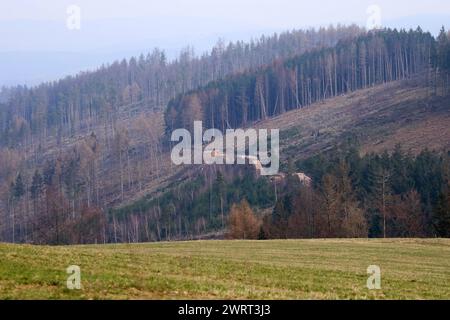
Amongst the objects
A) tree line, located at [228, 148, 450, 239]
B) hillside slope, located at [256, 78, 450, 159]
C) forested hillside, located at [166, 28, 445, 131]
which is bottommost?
tree line, located at [228, 148, 450, 239]

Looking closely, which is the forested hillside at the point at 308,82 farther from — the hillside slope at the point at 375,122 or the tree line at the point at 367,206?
the tree line at the point at 367,206

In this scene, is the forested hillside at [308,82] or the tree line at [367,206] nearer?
the tree line at [367,206]

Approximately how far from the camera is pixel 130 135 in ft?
642

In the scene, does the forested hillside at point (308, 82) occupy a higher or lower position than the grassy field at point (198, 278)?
higher

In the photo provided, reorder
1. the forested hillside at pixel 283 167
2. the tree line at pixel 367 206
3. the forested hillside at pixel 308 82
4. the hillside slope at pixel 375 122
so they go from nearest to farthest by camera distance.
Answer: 1. the tree line at pixel 367 206
2. the forested hillside at pixel 283 167
3. the hillside slope at pixel 375 122
4. the forested hillside at pixel 308 82

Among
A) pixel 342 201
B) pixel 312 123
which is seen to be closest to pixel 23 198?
pixel 312 123

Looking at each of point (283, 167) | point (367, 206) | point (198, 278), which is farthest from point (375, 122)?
point (198, 278)

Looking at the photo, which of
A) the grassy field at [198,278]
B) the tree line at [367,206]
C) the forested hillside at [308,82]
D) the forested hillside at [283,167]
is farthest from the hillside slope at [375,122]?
the grassy field at [198,278]

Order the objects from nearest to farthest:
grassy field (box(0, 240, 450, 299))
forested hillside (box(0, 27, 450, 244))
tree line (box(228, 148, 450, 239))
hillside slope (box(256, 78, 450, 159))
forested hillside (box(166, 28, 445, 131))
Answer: grassy field (box(0, 240, 450, 299)) → tree line (box(228, 148, 450, 239)) → forested hillside (box(0, 27, 450, 244)) → hillside slope (box(256, 78, 450, 159)) → forested hillside (box(166, 28, 445, 131))

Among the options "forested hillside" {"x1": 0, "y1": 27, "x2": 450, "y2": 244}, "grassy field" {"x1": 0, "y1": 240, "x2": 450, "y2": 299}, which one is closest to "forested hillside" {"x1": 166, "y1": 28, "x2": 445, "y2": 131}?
"forested hillside" {"x1": 0, "y1": 27, "x2": 450, "y2": 244}

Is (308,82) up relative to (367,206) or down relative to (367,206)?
up

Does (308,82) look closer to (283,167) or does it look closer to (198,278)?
(283,167)

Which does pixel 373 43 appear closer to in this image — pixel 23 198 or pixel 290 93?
pixel 290 93

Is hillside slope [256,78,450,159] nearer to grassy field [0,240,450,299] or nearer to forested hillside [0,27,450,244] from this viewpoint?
forested hillside [0,27,450,244]
